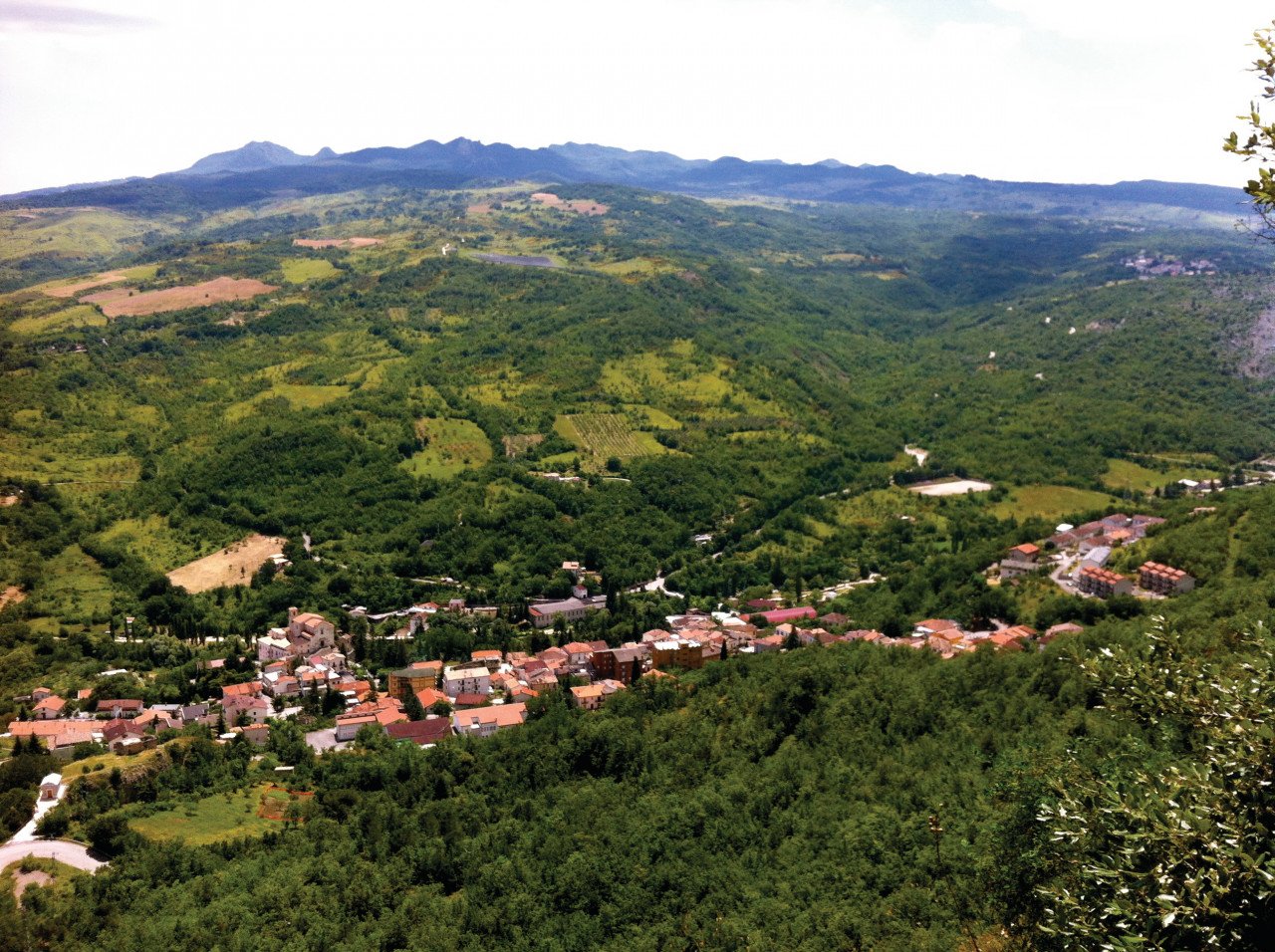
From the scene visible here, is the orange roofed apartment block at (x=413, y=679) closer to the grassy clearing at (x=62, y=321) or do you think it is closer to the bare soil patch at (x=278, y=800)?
the bare soil patch at (x=278, y=800)

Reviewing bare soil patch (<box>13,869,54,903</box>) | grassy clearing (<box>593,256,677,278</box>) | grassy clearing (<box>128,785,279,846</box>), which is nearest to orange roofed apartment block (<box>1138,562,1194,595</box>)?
grassy clearing (<box>128,785,279,846</box>)

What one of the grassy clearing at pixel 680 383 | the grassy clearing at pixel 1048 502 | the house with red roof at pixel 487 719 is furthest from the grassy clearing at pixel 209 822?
the grassy clearing at pixel 680 383

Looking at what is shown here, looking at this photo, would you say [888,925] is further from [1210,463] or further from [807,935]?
[1210,463]

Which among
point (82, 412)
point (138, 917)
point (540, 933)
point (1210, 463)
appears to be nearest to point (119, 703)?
point (138, 917)

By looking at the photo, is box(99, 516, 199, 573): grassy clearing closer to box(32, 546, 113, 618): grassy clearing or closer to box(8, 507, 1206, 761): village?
box(32, 546, 113, 618): grassy clearing

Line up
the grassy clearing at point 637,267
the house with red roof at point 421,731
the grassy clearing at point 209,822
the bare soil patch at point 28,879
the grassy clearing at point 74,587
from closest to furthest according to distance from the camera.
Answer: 1. the bare soil patch at point 28,879
2. the grassy clearing at point 209,822
3. the house with red roof at point 421,731
4. the grassy clearing at point 74,587
5. the grassy clearing at point 637,267
